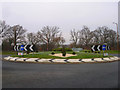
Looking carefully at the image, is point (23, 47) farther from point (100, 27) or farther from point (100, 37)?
point (100, 27)

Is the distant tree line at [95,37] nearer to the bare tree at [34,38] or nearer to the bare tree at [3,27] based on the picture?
the bare tree at [34,38]

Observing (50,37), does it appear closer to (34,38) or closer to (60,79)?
(34,38)

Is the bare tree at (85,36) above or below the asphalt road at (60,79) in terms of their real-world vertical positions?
above

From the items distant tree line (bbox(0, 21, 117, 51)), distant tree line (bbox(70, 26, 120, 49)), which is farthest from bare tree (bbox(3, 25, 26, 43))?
distant tree line (bbox(70, 26, 120, 49))

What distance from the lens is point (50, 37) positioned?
46.7 m

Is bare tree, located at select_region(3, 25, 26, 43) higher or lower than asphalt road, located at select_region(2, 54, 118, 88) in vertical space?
higher

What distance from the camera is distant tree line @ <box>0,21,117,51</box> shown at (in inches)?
1554

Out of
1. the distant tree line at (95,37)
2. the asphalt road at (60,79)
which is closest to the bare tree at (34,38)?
the distant tree line at (95,37)

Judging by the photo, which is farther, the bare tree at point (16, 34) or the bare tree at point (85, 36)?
the bare tree at point (85, 36)

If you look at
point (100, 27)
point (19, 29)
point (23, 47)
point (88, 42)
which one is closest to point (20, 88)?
point (23, 47)

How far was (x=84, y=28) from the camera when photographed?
53.0 metres

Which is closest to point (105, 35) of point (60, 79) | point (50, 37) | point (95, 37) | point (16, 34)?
point (95, 37)

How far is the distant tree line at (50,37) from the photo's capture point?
39.5m

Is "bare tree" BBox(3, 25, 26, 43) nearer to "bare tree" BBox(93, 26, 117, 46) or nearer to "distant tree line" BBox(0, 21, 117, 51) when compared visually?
"distant tree line" BBox(0, 21, 117, 51)
